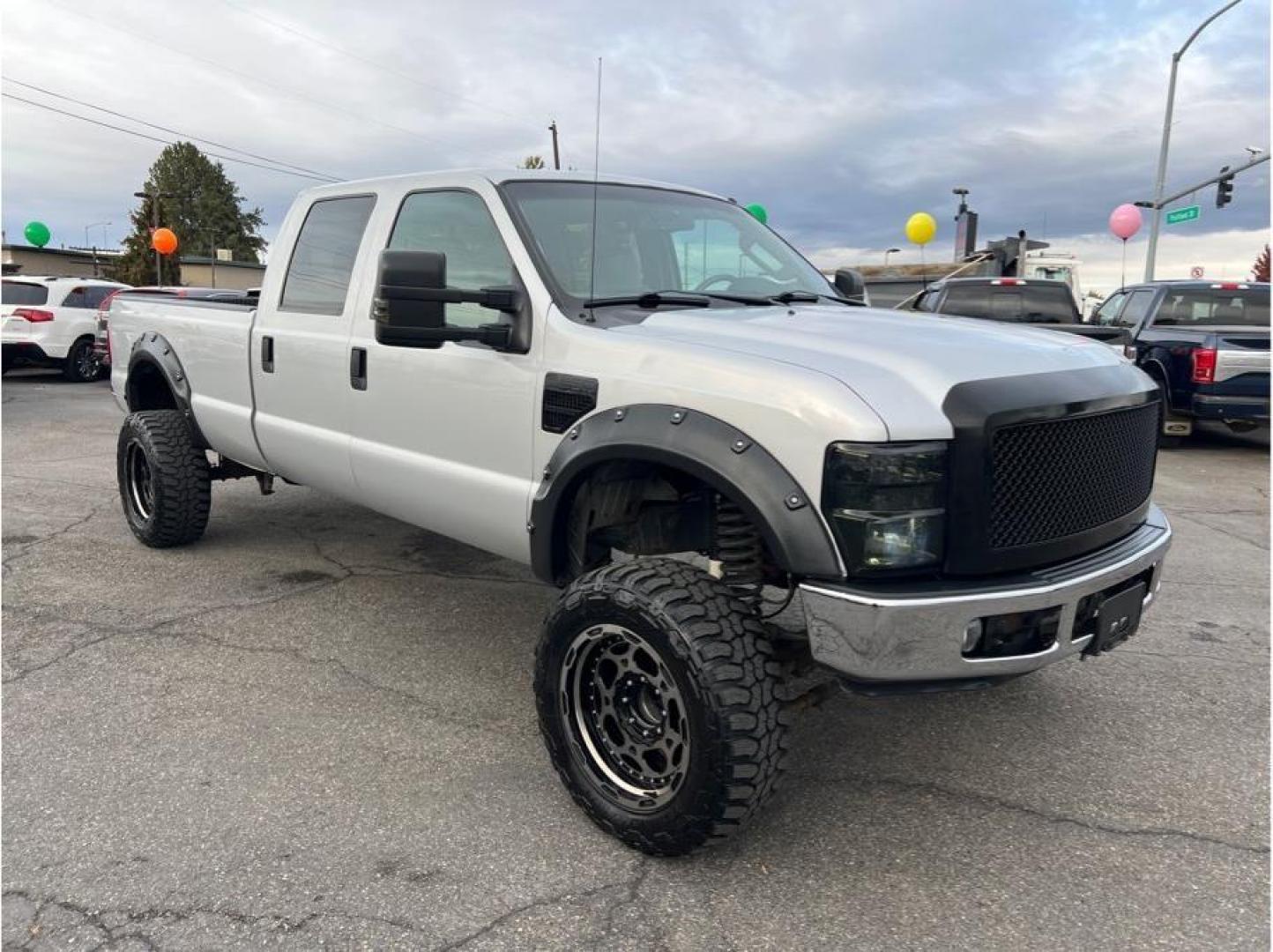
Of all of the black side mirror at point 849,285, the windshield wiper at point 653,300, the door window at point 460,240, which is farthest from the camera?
the black side mirror at point 849,285

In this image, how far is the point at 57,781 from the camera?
121 inches

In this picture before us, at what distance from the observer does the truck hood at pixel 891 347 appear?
8.20ft

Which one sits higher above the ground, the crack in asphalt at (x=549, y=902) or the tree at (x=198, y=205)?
the tree at (x=198, y=205)

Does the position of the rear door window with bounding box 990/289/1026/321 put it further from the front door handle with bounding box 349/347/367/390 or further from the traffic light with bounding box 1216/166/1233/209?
the traffic light with bounding box 1216/166/1233/209

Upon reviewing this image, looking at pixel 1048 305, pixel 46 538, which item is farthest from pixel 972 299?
pixel 46 538

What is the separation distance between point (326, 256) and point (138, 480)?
2.31 meters

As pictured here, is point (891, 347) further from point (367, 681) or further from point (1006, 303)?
point (1006, 303)

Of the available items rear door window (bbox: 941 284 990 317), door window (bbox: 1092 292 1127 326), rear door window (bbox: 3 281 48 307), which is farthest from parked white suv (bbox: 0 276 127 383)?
door window (bbox: 1092 292 1127 326)

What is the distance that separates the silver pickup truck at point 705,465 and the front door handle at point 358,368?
0.01 metres

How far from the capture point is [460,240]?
3.75 m

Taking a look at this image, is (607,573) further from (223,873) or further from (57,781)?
(57,781)

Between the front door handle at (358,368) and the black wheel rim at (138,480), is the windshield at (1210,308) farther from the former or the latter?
the black wheel rim at (138,480)

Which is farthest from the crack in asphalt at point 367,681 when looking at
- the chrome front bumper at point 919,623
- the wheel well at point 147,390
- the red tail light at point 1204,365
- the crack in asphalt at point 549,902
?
the red tail light at point 1204,365

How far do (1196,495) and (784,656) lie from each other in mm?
6764
